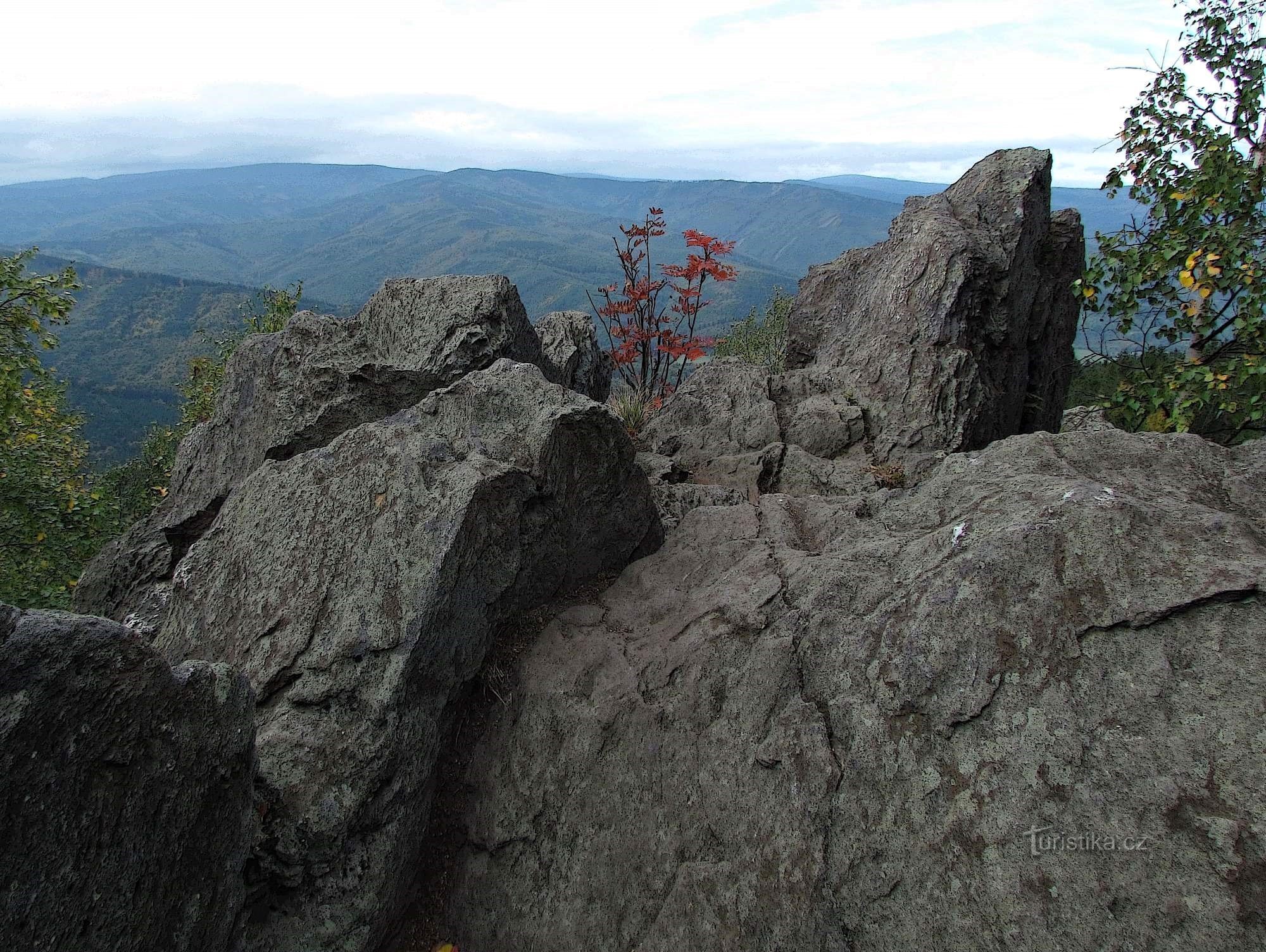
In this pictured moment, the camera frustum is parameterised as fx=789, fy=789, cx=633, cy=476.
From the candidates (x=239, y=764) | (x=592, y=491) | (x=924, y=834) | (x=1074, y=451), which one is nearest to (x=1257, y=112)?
(x=1074, y=451)

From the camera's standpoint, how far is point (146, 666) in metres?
→ 4.90

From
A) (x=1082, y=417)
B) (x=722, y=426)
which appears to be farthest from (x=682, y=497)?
(x=1082, y=417)

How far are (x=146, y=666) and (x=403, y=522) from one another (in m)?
2.95

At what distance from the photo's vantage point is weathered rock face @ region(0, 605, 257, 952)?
4.12m

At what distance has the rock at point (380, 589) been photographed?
632cm

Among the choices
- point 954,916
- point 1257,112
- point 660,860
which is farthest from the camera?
point 1257,112

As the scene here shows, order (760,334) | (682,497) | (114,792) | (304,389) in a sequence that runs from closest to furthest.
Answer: (114,792) → (304,389) → (682,497) → (760,334)

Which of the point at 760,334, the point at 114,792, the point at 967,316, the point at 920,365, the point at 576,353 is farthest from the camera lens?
the point at 760,334

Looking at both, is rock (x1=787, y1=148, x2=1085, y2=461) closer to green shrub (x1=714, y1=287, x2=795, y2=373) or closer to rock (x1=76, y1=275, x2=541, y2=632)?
rock (x1=76, y1=275, x2=541, y2=632)

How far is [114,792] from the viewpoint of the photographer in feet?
15.2

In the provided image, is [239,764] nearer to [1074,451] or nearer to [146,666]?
[146,666]

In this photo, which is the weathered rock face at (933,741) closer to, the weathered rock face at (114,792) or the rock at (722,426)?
the weathered rock face at (114,792)

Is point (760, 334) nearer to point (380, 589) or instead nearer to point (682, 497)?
point (682, 497)

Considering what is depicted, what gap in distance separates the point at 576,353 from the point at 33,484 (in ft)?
43.3
